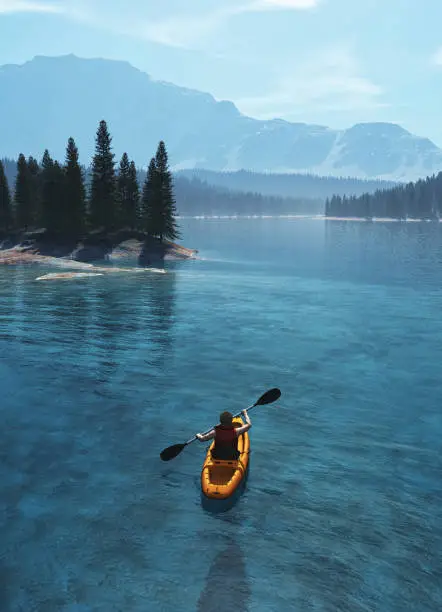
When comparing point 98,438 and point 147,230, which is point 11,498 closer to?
point 98,438

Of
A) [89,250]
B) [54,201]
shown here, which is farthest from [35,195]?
[89,250]

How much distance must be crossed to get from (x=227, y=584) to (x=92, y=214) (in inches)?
3272

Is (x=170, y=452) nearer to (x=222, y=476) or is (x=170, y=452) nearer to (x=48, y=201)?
(x=222, y=476)

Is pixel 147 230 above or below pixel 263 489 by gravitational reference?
above

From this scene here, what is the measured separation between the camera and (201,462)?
1869cm

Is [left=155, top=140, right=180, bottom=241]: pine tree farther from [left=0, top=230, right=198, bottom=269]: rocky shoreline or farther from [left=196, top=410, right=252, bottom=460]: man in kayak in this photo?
Result: [left=196, top=410, right=252, bottom=460]: man in kayak

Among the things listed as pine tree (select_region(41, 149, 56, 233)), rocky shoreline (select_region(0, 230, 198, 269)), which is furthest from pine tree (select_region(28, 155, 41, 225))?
rocky shoreline (select_region(0, 230, 198, 269))

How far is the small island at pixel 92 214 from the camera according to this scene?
85.6 meters

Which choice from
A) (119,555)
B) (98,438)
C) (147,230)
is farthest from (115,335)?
(147,230)

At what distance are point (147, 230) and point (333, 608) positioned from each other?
82.5 meters

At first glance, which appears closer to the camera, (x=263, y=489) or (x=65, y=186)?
(x=263, y=489)

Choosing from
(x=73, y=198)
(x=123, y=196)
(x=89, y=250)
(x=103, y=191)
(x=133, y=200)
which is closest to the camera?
(x=89, y=250)

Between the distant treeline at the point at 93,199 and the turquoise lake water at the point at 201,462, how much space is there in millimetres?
48518

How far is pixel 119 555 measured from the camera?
1348cm
